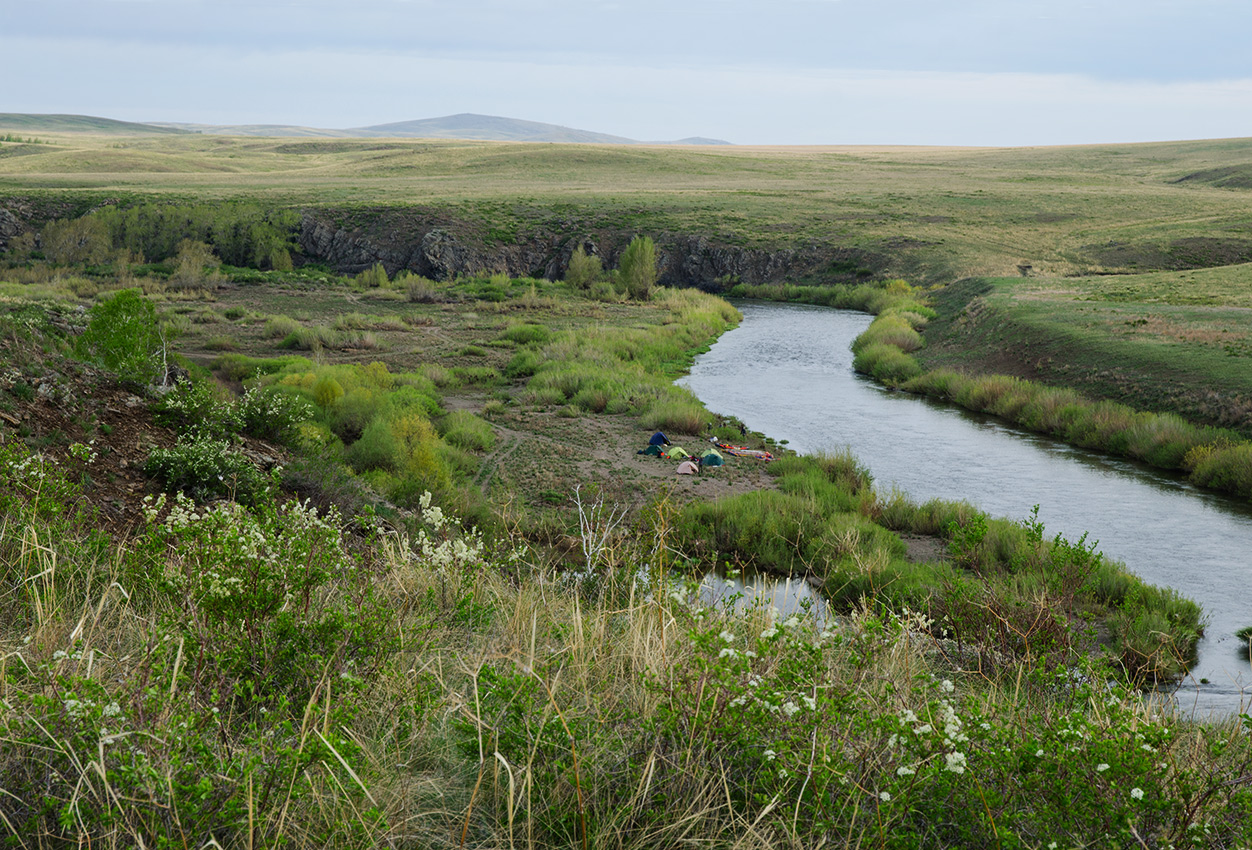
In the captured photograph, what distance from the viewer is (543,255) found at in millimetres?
55875

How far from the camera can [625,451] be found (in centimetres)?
1759

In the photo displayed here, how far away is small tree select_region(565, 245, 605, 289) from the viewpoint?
4812cm

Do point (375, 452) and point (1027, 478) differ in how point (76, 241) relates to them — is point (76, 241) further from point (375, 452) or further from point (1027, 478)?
point (1027, 478)

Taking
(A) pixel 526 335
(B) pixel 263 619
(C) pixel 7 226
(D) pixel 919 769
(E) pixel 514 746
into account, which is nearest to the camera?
(D) pixel 919 769

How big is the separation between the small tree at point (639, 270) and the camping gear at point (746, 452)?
2725 cm

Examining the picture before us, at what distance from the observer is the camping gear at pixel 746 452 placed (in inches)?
693

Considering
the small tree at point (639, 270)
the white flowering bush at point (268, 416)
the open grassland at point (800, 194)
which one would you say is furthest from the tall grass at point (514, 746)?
the open grassland at point (800, 194)

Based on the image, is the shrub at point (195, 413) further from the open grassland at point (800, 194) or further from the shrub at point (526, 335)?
the open grassland at point (800, 194)

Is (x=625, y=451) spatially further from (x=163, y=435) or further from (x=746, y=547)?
(x=163, y=435)

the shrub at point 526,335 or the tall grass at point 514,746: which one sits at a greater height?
the tall grass at point 514,746

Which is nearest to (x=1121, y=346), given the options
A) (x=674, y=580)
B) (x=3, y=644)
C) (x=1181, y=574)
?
(x=1181, y=574)

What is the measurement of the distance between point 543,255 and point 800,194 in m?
27.3

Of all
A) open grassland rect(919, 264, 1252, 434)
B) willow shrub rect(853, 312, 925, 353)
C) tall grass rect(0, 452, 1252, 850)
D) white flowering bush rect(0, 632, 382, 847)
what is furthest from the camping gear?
white flowering bush rect(0, 632, 382, 847)

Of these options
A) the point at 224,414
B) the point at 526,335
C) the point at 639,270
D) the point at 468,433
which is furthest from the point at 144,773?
the point at 639,270
